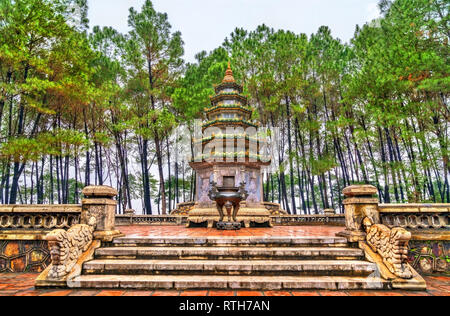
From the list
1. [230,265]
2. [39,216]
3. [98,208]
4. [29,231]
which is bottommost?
[230,265]

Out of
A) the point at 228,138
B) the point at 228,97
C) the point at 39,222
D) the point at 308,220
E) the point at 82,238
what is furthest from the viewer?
the point at 308,220

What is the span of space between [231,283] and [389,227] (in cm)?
331

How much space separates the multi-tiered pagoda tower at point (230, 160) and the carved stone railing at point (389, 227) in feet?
18.1

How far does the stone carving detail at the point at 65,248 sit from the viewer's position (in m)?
3.63

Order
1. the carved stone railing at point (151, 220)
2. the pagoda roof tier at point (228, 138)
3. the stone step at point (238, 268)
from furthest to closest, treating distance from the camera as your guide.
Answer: the carved stone railing at point (151, 220) < the pagoda roof tier at point (228, 138) < the stone step at point (238, 268)

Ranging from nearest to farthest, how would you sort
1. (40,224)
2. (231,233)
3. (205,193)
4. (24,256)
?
(24,256) → (40,224) → (231,233) → (205,193)

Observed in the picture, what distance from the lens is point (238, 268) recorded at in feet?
12.5

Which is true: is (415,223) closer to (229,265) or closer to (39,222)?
(229,265)

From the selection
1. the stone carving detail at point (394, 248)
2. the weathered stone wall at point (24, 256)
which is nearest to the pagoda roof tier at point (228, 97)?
the stone carving detail at point (394, 248)

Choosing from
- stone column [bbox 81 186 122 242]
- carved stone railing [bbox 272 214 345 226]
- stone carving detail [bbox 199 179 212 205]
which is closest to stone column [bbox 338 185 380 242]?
stone column [bbox 81 186 122 242]

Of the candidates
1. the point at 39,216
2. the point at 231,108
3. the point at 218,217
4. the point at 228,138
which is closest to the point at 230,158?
the point at 228,138

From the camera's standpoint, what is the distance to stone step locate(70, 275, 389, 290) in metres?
3.48

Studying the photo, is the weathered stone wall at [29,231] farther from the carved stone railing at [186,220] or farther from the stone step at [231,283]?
the carved stone railing at [186,220]

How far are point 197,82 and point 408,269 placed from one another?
61.1ft
